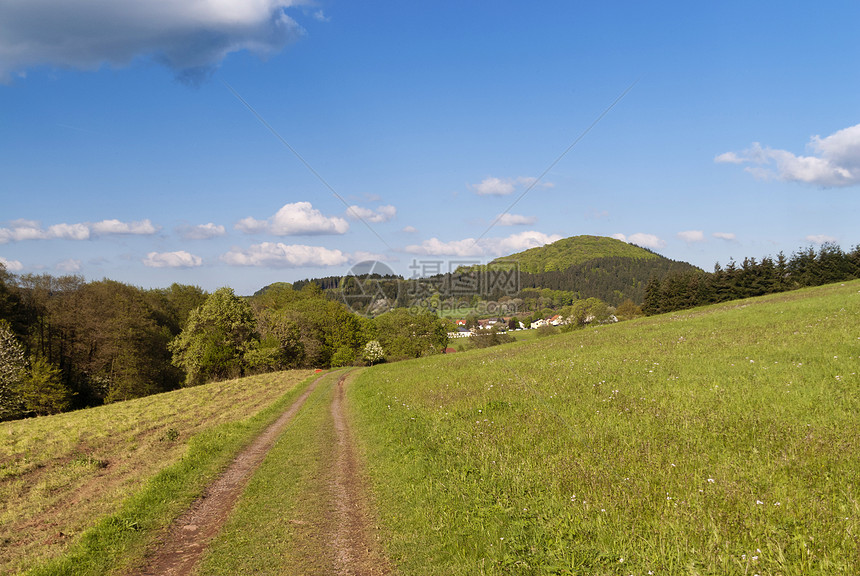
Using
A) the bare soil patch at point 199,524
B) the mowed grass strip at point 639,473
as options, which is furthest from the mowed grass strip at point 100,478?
the mowed grass strip at point 639,473

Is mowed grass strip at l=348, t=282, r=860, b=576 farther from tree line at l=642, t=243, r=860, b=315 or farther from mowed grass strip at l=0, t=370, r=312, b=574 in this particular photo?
tree line at l=642, t=243, r=860, b=315

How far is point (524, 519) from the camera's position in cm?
700

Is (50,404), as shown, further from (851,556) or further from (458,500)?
(851,556)

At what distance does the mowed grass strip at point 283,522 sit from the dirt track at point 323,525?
0.15m

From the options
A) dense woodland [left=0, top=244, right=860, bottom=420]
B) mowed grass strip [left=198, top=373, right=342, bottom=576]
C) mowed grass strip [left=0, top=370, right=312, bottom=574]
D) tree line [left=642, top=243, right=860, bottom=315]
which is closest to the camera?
mowed grass strip [left=198, top=373, right=342, bottom=576]

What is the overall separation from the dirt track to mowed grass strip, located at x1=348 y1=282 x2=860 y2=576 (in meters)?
0.44

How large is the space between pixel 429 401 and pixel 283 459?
244 inches

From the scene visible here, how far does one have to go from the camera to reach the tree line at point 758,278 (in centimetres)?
7207

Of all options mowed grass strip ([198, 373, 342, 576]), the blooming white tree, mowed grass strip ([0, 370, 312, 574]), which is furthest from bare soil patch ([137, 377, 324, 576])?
the blooming white tree

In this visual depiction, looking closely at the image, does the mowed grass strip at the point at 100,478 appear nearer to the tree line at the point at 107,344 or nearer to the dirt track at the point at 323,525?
the dirt track at the point at 323,525

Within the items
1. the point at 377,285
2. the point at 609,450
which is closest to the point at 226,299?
the point at 609,450

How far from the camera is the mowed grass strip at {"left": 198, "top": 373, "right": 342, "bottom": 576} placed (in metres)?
6.77

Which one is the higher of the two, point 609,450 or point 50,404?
point 609,450

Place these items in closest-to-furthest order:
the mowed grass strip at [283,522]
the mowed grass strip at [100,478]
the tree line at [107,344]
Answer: the mowed grass strip at [283,522] < the mowed grass strip at [100,478] < the tree line at [107,344]
